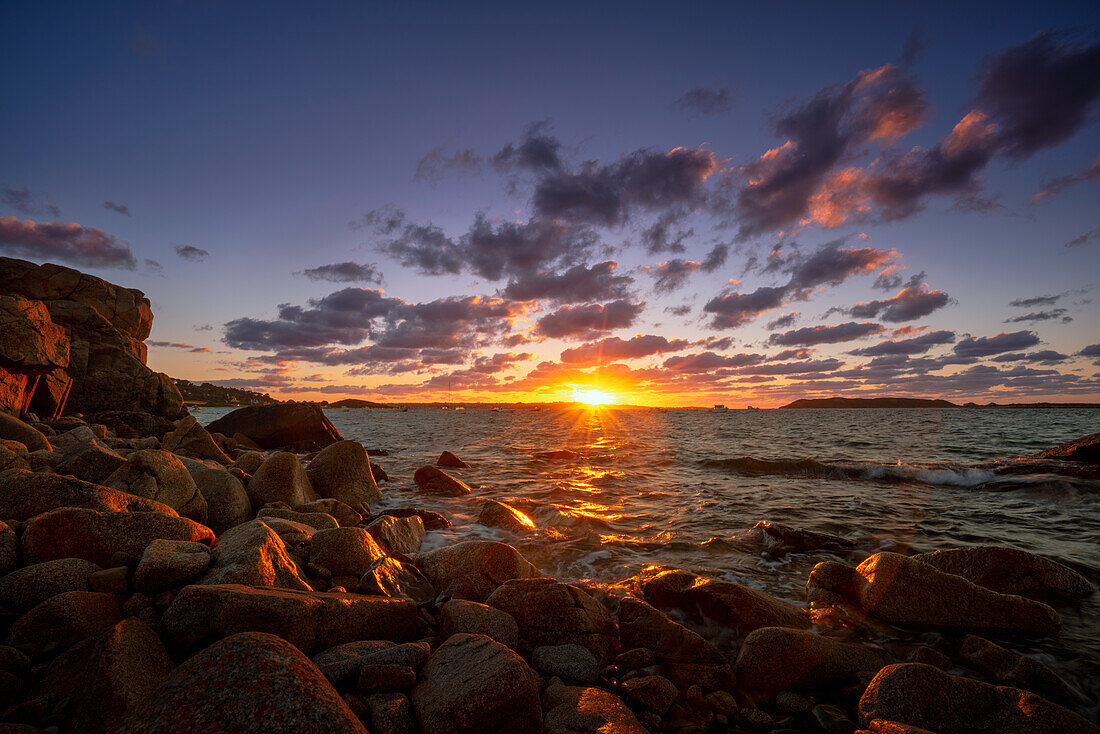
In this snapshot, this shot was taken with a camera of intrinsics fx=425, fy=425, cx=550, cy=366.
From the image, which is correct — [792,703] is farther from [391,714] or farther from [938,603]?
[391,714]

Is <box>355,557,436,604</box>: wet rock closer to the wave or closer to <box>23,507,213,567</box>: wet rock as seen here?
<box>23,507,213,567</box>: wet rock

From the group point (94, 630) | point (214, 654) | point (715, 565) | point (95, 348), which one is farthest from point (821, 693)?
point (95, 348)

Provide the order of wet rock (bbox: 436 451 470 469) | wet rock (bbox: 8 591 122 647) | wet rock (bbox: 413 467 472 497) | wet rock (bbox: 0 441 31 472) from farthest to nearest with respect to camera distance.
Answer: wet rock (bbox: 436 451 470 469) < wet rock (bbox: 413 467 472 497) < wet rock (bbox: 0 441 31 472) < wet rock (bbox: 8 591 122 647)

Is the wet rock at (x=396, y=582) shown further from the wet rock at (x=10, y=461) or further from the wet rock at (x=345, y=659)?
the wet rock at (x=10, y=461)

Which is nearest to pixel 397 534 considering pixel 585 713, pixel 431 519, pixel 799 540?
pixel 431 519

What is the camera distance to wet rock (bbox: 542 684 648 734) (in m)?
3.25

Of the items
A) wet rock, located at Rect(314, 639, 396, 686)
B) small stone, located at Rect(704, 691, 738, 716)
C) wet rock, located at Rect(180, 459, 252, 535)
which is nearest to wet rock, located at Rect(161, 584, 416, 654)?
wet rock, located at Rect(314, 639, 396, 686)

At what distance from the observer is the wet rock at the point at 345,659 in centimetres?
334

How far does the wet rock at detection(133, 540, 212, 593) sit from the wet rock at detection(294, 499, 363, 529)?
3.99m

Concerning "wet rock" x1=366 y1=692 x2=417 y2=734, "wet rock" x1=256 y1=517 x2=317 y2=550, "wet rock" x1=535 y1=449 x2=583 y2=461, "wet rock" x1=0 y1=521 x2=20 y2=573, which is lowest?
"wet rock" x1=535 y1=449 x2=583 y2=461

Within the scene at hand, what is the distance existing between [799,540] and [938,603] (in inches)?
112

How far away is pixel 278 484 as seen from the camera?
869cm

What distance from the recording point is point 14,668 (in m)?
3.03

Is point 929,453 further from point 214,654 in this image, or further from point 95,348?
point 95,348
